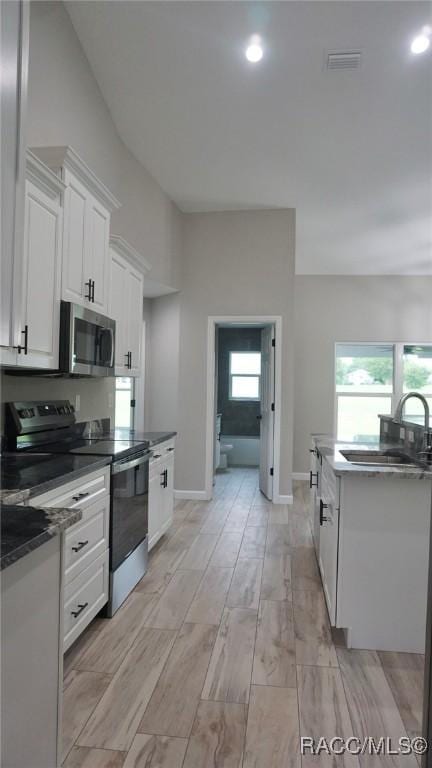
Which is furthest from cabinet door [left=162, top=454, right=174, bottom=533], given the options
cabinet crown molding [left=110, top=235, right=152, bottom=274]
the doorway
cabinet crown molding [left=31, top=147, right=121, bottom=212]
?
the doorway

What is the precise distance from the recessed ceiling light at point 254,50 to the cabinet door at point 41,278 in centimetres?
155

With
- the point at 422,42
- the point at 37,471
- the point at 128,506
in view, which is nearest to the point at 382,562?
the point at 128,506

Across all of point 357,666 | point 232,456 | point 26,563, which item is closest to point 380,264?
point 232,456

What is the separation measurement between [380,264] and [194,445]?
3921 mm

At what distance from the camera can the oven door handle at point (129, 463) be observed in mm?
2440

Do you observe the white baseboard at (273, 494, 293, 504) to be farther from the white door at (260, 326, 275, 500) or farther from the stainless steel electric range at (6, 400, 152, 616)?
the stainless steel electric range at (6, 400, 152, 616)

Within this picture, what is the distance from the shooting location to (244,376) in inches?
312

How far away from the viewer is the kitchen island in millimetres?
2141

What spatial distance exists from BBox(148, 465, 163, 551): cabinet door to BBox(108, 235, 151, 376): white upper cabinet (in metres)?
0.84

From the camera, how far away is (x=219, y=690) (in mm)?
1884

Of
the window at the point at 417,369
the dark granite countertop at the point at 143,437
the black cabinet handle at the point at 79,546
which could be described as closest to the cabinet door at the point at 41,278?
the black cabinet handle at the point at 79,546

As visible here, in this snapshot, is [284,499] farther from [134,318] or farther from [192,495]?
[134,318]

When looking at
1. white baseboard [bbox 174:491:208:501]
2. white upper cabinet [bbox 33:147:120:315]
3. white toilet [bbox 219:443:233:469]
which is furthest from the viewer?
white toilet [bbox 219:443:233:469]

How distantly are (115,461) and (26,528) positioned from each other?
1.35m
